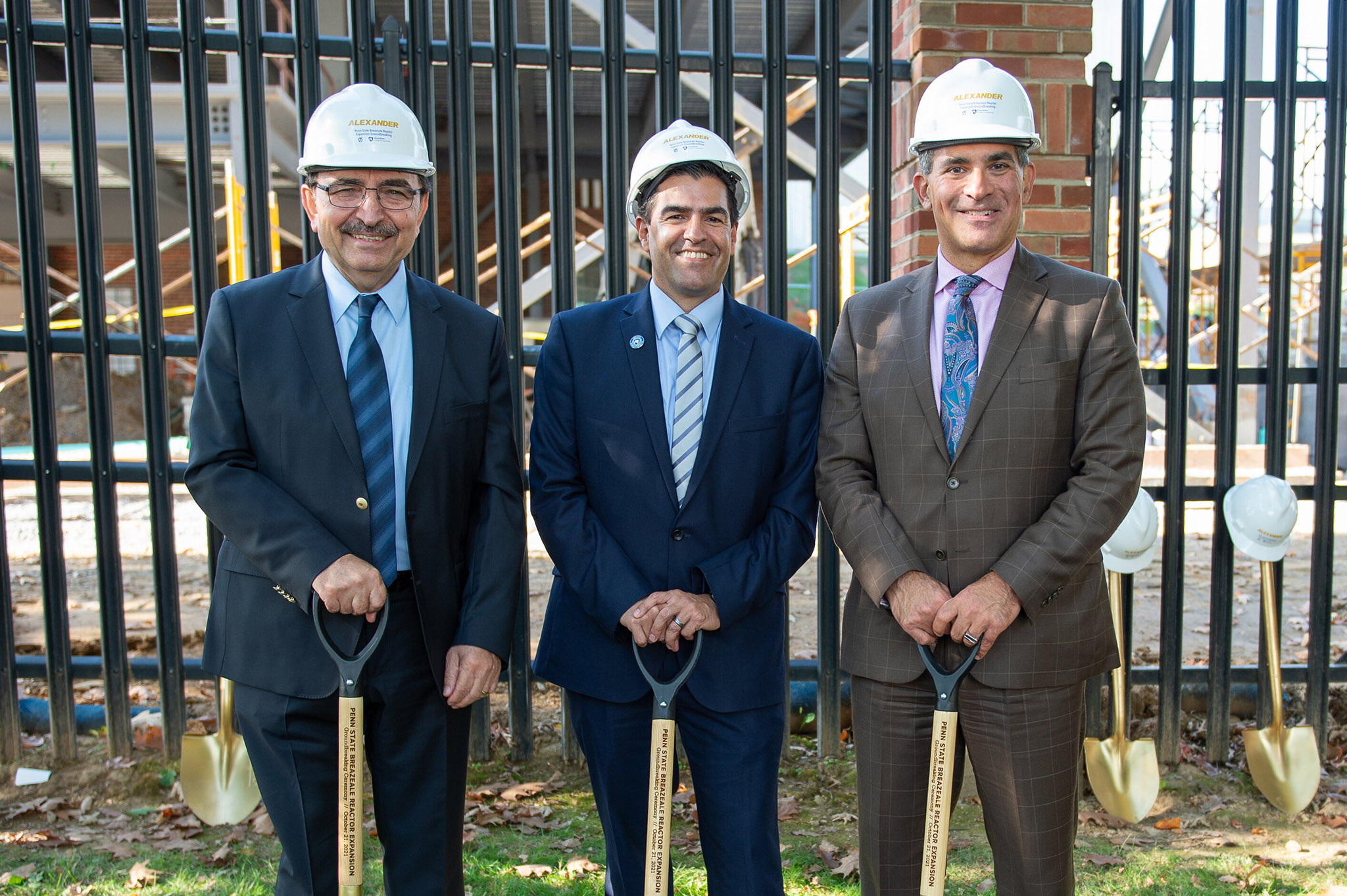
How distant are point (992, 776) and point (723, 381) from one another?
1.12m

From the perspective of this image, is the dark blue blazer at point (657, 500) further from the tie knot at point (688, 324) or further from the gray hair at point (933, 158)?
the gray hair at point (933, 158)

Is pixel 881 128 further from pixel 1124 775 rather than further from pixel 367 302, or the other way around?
pixel 1124 775

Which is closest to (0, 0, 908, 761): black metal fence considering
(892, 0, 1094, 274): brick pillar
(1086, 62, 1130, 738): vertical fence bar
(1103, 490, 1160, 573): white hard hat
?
(892, 0, 1094, 274): brick pillar

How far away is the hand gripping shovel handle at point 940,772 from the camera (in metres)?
2.28

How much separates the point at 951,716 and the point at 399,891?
1377 mm

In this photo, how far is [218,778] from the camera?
138 inches

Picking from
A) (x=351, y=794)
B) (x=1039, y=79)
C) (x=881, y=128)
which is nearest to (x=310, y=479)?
(x=351, y=794)

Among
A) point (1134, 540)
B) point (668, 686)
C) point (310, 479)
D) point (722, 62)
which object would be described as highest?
point (722, 62)

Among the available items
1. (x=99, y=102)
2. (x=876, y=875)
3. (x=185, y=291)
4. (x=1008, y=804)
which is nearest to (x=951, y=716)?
(x=1008, y=804)

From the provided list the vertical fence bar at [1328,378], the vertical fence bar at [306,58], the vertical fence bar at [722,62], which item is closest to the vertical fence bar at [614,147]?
the vertical fence bar at [722,62]

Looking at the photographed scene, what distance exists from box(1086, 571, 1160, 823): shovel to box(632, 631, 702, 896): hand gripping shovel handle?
200 cm

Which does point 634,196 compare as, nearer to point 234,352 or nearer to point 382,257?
point 382,257

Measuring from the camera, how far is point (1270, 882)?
126 inches

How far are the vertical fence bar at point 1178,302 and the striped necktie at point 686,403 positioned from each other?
6.88ft
